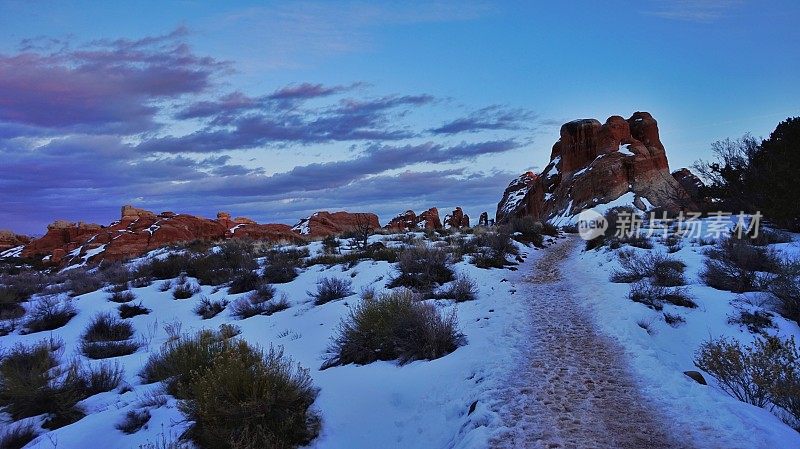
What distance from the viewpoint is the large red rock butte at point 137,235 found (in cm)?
3216

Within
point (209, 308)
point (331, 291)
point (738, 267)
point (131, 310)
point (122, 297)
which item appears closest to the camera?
point (738, 267)

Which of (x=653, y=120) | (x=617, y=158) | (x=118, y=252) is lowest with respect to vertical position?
(x=118, y=252)

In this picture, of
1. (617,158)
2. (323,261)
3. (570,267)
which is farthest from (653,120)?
(323,261)

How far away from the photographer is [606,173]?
160ft

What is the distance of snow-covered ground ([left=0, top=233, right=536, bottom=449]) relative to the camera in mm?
4902

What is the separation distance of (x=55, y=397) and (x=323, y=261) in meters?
9.99

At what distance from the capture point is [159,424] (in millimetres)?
5324

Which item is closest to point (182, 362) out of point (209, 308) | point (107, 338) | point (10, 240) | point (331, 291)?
point (107, 338)

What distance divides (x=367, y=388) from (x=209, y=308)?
23.8ft

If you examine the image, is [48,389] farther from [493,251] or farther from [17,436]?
[493,251]

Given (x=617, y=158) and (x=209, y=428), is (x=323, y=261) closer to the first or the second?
(x=209, y=428)

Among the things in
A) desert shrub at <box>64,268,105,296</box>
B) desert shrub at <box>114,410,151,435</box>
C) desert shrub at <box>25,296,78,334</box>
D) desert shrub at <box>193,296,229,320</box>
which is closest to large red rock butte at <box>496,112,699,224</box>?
desert shrub at <box>193,296,229,320</box>

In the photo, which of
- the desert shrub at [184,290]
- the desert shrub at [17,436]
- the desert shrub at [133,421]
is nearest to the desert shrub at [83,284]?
the desert shrub at [184,290]

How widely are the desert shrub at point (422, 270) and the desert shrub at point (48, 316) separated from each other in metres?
8.35
